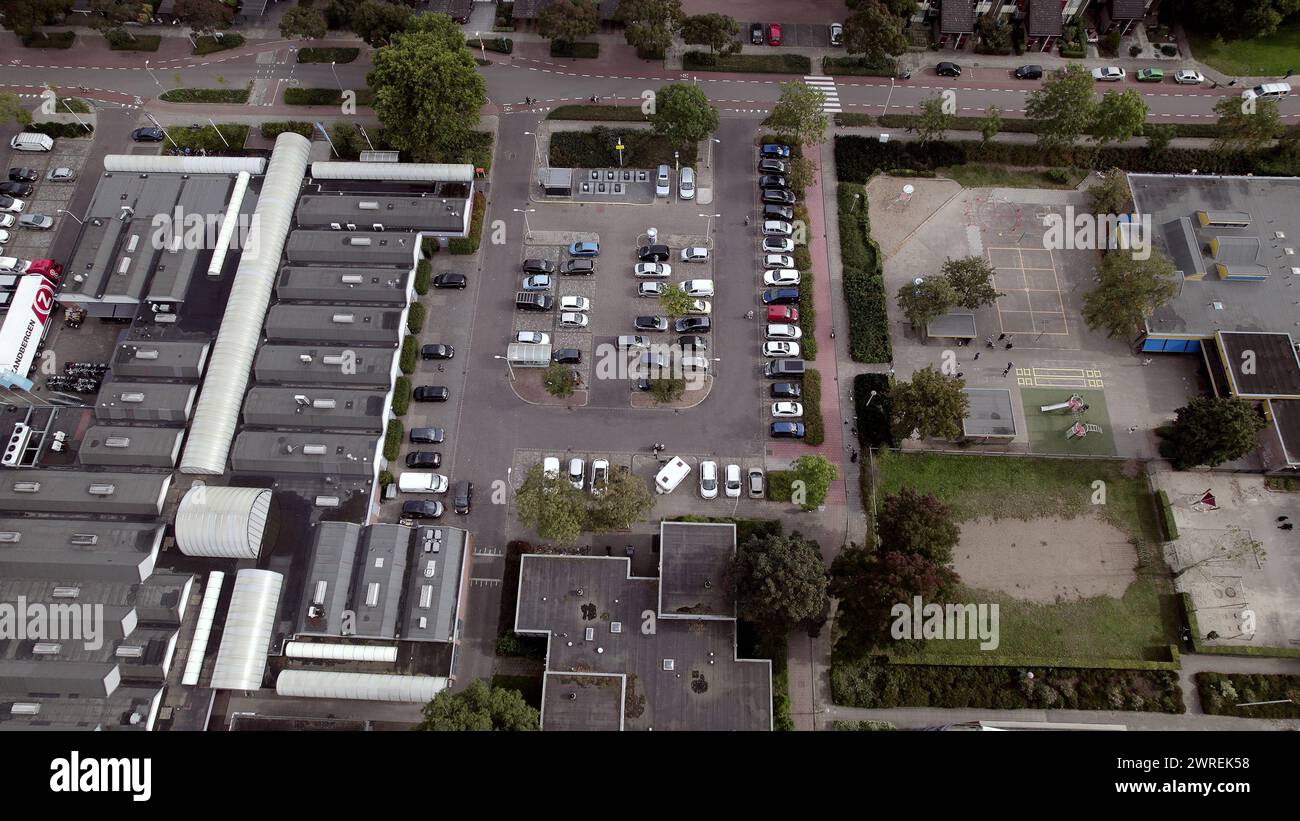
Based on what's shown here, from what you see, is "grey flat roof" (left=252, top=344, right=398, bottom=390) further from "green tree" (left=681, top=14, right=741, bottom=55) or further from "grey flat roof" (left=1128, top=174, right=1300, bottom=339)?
"grey flat roof" (left=1128, top=174, right=1300, bottom=339)

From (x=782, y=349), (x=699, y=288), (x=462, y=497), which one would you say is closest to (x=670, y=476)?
(x=782, y=349)

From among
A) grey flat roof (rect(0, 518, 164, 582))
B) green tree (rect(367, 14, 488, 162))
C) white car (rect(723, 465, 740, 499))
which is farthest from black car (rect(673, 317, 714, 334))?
grey flat roof (rect(0, 518, 164, 582))

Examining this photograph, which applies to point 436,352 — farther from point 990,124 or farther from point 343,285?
point 990,124

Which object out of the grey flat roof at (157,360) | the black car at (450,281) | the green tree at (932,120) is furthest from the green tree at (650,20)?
the grey flat roof at (157,360)
